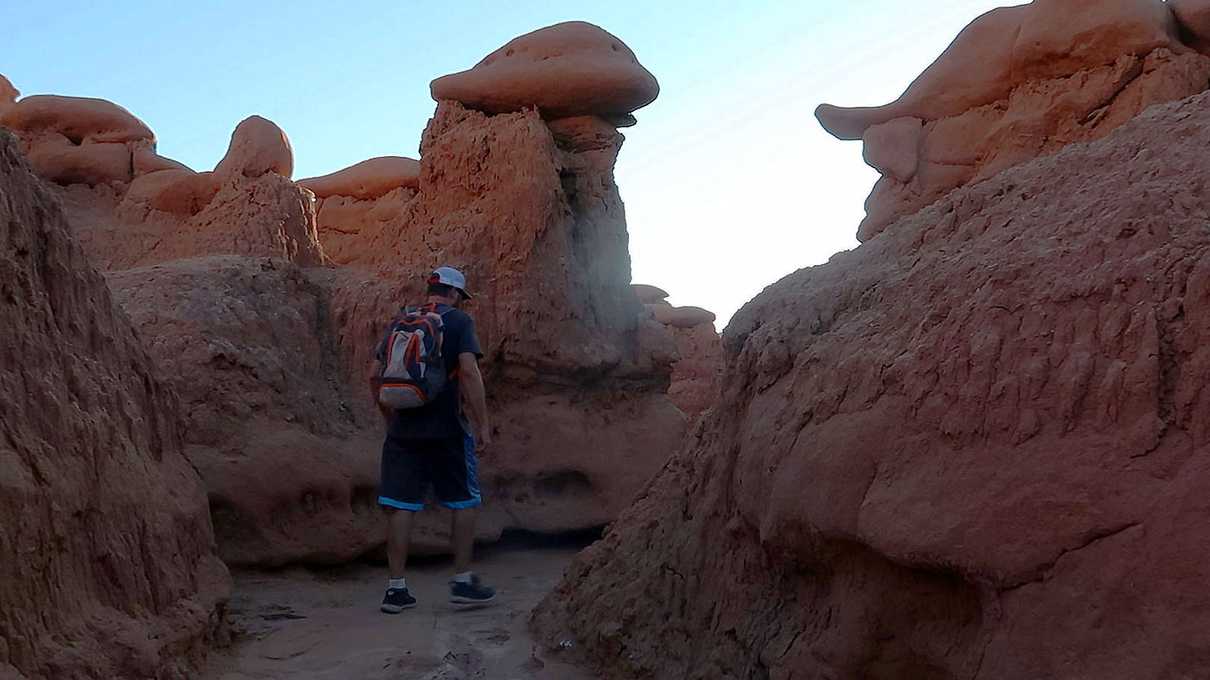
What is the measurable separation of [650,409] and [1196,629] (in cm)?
513

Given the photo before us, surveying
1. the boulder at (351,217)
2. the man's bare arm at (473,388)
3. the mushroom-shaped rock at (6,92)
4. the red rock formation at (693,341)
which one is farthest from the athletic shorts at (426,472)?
the mushroom-shaped rock at (6,92)

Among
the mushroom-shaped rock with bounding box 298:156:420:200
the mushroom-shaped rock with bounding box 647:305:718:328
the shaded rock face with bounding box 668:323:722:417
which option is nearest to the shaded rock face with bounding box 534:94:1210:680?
the mushroom-shaped rock with bounding box 298:156:420:200

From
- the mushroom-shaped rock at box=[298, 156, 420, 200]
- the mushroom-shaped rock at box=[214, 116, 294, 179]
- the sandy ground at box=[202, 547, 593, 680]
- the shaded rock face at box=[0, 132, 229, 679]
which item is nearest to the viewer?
the shaded rock face at box=[0, 132, 229, 679]

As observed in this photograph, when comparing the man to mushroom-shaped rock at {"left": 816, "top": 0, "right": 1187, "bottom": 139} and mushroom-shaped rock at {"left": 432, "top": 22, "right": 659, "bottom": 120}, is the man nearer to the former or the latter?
mushroom-shaped rock at {"left": 432, "top": 22, "right": 659, "bottom": 120}

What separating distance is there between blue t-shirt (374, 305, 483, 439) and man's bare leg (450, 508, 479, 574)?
36 cm

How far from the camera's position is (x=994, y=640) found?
74.5 inches

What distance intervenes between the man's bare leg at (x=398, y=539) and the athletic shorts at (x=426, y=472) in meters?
0.04

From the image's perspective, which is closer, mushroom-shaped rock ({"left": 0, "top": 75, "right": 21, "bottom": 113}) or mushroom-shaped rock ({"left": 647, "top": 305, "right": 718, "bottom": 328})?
mushroom-shaped rock ({"left": 0, "top": 75, "right": 21, "bottom": 113})

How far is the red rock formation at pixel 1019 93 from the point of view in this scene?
4.55 meters

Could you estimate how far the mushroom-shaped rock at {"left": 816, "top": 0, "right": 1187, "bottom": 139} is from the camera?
15.1 ft

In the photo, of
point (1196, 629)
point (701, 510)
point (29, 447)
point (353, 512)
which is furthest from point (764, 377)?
point (353, 512)

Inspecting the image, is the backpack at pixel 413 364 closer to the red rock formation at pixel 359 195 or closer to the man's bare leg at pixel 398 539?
the man's bare leg at pixel 398 539

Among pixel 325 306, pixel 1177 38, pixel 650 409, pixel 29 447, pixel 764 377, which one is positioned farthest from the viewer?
pixel 650 409

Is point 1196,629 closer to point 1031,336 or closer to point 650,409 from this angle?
point 1031,336
